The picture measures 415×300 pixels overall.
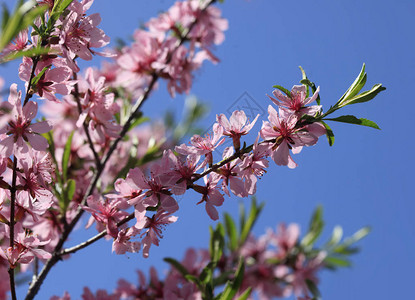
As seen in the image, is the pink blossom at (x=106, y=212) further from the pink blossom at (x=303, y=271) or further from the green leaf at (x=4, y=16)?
the pink blossom at (x=303, y=271)

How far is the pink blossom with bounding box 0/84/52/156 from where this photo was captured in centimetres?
151

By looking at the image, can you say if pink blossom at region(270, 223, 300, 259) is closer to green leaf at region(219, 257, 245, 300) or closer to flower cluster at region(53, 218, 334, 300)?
flower cluster at region(53, 218, 334, 300)

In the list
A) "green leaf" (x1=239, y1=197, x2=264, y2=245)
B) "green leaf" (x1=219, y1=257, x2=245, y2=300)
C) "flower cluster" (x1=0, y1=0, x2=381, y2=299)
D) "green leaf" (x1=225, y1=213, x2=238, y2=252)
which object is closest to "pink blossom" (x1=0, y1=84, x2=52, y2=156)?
"flower cluster" (x1=0, y1=0, x2=381, y2=299)

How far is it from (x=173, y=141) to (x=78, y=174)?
751 mm

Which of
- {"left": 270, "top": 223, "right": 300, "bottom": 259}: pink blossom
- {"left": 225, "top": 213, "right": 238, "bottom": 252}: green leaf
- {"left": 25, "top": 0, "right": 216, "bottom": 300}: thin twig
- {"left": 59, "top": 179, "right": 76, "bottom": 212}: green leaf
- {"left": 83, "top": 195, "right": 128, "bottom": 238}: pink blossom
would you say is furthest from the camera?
{"left": 270, "top": 223, "right": 300, "bottom": 259}: pink blossom

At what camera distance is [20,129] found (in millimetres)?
1543

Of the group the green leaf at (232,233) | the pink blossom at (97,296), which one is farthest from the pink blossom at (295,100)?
the green leaf at (232,233)

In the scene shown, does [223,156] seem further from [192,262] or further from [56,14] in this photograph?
[192,262]

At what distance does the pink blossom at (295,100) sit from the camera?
152 centimetres

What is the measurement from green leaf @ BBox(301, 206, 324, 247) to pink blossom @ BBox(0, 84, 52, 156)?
2.59 metres

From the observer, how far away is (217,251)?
2244 millimetres

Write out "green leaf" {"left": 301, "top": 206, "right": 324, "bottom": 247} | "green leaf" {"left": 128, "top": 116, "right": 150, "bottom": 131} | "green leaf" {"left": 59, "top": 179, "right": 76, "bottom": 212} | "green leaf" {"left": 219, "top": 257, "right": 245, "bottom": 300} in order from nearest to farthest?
"green leaf" {"left": 219, "top": 257, "right": 245, "bottom": 300}, "green leaf" {"left": 59, "top": 179, "right": 76, "bottom": 212}, "green leaf" {"left": 128, "top": 116, "right": 150, "bottom": 131}, "green leaf" {"left": 301, "top": 206, "right": 324, "bottom": 247}

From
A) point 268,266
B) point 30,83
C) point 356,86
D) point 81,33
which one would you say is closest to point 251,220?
point 268,266

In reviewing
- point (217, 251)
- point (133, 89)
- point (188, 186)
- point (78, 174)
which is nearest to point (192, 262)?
point (217, 251)
